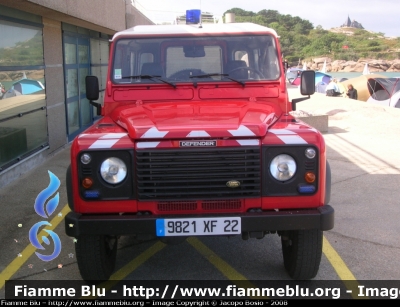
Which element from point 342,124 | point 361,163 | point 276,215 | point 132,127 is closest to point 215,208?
point 276,215

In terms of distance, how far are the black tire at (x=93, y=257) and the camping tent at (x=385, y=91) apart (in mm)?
22031

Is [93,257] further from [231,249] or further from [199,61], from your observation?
[199,61]

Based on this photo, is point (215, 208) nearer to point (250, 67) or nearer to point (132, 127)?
point (132, 127)

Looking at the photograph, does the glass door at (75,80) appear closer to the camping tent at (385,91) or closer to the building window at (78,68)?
the building window at (78,68)

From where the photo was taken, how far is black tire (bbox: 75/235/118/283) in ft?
13.1

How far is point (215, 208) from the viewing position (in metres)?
3.78

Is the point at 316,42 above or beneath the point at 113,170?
above

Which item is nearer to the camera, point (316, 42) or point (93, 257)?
point (93, 257)

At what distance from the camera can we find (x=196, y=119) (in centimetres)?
407

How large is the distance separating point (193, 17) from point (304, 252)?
9.60ft

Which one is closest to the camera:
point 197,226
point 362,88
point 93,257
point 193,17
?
point 197,226

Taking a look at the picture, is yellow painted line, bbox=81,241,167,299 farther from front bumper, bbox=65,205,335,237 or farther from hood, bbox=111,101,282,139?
hood, bbox=111,101,282,139

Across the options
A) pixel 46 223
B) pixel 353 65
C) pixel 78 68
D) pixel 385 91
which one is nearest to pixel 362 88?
pixel 385 91

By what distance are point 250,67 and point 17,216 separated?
10.6 feet
